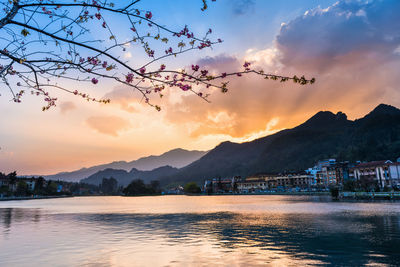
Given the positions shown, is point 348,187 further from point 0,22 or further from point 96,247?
point 0,22

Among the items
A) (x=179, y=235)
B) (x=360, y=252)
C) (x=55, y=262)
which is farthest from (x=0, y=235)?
(x=360, y=252)

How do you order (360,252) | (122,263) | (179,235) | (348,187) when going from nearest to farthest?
1. (122,263)
2. (360,252)
3. (179,235)
4. (348,187)

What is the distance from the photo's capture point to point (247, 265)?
14.2 metres

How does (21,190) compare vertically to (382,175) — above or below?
below

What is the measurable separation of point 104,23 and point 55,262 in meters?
14.1

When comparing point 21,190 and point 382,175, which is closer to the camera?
point 382,175

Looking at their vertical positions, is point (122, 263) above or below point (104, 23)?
below

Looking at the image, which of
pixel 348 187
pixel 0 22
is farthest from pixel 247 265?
pixel 348 187

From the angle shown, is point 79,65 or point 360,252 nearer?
point 79,65

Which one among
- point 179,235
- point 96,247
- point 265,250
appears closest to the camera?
A: point 265,250

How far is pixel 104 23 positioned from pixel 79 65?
139 centimetres

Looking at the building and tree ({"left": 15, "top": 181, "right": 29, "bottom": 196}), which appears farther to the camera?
tree ({"left": 15, "top": 181, "right": 29, "bottom": 196})

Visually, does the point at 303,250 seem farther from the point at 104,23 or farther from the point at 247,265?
the point at 104,23

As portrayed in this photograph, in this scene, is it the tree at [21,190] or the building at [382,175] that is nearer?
the building at [382,175]
